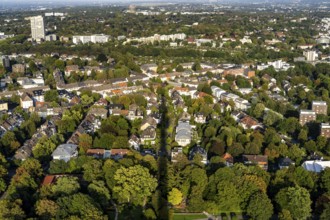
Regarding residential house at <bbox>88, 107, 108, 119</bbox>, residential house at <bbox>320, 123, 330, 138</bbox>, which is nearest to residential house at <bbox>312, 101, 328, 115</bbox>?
residential house at <bbox>320, 123, 330, 138</bbox>

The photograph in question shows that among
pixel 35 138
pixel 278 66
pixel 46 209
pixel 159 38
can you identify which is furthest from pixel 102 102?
pixel 159 38

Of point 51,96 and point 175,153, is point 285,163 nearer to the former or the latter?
point 175,153

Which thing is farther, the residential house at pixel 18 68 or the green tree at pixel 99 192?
the residential house at pixel 18 68

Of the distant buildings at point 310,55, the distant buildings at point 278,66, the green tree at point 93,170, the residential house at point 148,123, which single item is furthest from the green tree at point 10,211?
the distant buildings at point 310,55

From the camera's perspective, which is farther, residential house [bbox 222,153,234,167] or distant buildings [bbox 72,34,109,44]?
distant buildings [bbox 72,34,109,44]

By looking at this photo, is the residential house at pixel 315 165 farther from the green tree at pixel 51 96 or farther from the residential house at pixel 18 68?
the residential house at pixel 18 68

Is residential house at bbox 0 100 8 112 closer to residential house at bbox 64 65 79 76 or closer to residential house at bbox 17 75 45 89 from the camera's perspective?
residential house at bbox 17 75 45 89
